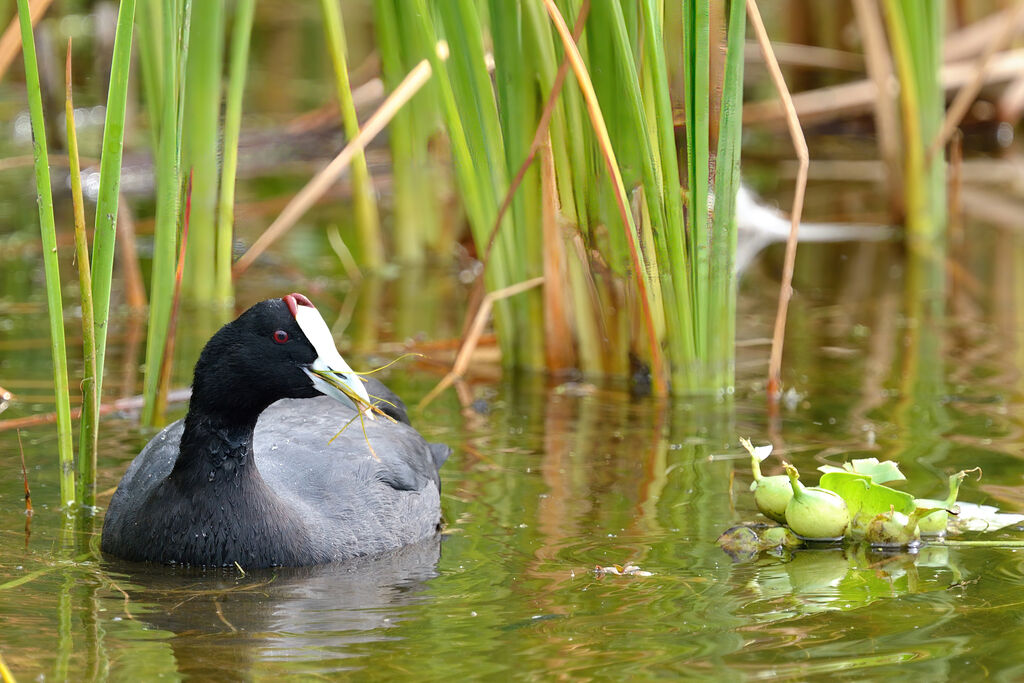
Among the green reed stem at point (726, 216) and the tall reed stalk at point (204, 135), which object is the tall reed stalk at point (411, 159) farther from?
the green reed stem at point (726, 216)

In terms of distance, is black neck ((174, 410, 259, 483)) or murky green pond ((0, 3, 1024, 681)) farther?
black neck ((174, 410, 259, 483))

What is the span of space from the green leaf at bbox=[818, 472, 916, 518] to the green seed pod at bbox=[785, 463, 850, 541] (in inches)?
1.5

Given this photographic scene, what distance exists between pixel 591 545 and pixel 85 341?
1.38 meters

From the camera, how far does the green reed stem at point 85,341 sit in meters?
3.58

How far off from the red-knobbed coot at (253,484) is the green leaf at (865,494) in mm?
1081

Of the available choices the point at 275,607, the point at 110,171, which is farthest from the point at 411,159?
the point at 275,607

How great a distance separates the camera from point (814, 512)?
3.73m

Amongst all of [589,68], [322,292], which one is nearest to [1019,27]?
[322,292]

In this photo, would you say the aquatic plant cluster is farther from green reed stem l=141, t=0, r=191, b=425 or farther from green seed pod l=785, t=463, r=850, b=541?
green reed stem l=141, t=0, r=191, b=425

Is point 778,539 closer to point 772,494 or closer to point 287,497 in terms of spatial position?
point 772,494

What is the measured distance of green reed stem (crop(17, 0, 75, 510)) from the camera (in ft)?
11.1

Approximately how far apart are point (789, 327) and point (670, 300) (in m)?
1.51

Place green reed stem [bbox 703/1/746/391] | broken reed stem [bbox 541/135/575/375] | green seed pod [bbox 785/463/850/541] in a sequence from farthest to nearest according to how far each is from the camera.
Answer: broken reed stem [bbox 541/135/575/375]
green reed stem [bbox 703/1/746/391]
green seed pod [bbox 785/463/850/541]

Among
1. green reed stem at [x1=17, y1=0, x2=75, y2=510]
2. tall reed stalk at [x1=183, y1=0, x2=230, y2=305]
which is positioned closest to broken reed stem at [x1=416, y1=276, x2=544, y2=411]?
tall reed stalk at [x1=183, y1=0, x2=230, y2=305]
